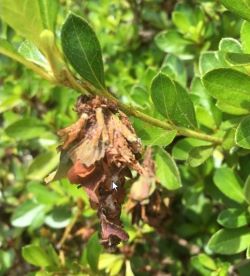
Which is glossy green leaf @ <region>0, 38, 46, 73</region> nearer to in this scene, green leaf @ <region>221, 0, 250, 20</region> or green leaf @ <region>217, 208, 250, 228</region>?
green leaf @ <region>221, 0, 250, 20</region>

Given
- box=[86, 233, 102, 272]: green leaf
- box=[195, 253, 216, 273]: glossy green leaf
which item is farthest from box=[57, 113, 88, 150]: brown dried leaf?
box=[195, 253, 216, 273]: glossy green leaf

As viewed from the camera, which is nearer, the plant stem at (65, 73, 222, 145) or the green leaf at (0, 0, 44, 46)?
the green leaf at (0, 0, 44, 46)

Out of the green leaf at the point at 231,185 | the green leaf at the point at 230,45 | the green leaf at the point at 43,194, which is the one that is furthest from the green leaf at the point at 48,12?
the green leaf at the point at 43,194

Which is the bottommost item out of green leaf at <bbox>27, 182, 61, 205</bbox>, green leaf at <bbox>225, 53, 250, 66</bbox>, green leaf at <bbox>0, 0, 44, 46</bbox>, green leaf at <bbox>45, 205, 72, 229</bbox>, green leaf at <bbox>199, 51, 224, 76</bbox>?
green leaf at <bbox>45, 205, 72, 229</bbox>

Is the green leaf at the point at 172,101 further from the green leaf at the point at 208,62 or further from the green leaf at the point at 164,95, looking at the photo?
the green leaf at the point at 208,62

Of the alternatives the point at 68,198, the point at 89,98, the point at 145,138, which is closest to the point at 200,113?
the point at 145,138

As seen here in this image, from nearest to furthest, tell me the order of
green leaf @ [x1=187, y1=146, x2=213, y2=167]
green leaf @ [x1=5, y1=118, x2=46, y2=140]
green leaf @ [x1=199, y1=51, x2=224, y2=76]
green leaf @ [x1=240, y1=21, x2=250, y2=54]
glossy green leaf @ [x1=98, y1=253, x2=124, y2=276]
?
green leaf @ [x1=240, y1=21, x2=250, y2=54] → green leaf @ [x1=187, y1=146, x2=213, y2=167] → green leaf @ [x1=199, y1=51, x2=224, y2=76] → glossy green leaf @ [x1=98, y1=253, x2=124, y2=276] → green leaf @ [x1=5, y1=118, x2=46, y2=140]

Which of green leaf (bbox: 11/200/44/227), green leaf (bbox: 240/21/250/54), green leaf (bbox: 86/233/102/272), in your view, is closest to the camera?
green leaf (bbox: 240/21/250/54)

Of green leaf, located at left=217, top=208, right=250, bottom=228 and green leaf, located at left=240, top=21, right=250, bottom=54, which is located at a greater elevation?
green leaf, located at left=240, top=21, right=250, bottom=54
